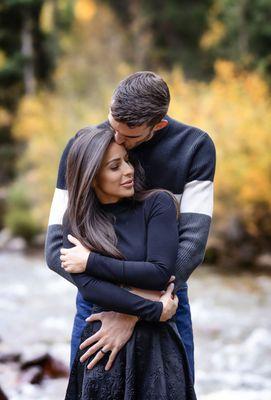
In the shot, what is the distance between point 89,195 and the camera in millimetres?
2195

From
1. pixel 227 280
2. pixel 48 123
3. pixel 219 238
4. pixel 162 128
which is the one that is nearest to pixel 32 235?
pixel 48 123

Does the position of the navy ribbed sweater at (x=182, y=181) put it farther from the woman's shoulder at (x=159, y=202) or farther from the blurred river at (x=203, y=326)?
the blurred river at (x=203, y=326)

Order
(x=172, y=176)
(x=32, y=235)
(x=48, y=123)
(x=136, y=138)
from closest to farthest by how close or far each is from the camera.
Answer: (x=136, y=138) → (x=172, y=176) → (x=32, y=235) → (x=48, y=123)

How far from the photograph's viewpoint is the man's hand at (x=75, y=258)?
7.00 feet

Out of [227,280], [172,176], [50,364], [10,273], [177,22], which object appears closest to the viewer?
[172,176]

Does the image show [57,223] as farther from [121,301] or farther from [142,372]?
[142,372]

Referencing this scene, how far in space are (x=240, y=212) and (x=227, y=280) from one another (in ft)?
5.92

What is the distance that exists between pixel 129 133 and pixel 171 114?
11.3 metres

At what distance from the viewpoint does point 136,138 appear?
7.05ft

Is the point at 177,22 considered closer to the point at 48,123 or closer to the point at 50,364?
the point at 48,123

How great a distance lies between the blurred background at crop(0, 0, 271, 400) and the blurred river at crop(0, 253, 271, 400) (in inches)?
0.8

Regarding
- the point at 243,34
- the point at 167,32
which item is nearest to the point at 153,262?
the point at 243,34

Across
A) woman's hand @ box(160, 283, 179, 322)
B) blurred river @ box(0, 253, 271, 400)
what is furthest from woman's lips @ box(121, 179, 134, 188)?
blurred river @ box(0, 253, 271, 400)

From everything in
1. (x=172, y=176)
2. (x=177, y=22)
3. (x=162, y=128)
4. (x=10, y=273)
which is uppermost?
(x=177, y=22)
